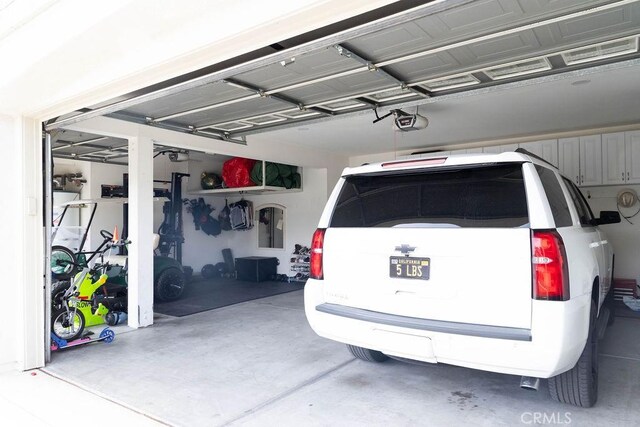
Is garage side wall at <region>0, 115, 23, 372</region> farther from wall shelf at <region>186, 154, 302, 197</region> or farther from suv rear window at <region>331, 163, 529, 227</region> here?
wall shelf at <region>186, 154, 302, 197</region>

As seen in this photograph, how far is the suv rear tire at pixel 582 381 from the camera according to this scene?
2693 millimetres

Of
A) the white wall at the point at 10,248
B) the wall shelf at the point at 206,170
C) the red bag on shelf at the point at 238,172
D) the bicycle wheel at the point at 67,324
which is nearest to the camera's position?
the white wall at the point at 10,248

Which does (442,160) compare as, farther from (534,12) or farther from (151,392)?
(151,392)

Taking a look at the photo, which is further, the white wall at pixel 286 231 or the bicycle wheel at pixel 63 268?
the white wall at pixel 286 231

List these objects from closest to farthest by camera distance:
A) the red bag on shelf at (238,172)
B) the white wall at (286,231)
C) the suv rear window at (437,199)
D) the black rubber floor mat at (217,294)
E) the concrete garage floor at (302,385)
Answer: the suv rear window at (437,199) → the concrete garage floor at (302,385) → the black rubber floor mat at (217,294) → the red bag on shelf at (238,172) → the white wall at (286,231)

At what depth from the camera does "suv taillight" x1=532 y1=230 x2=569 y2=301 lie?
220 cm

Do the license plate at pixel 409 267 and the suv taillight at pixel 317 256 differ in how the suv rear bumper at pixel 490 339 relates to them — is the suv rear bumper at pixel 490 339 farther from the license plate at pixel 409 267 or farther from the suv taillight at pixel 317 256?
the suv taillight at pixel 317 256

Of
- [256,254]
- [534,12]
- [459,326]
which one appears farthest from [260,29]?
[256,254]

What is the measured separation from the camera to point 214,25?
7.73 feet

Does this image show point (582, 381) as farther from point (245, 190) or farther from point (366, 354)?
point (245, 190)

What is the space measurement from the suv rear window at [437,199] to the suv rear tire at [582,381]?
98 centimetres

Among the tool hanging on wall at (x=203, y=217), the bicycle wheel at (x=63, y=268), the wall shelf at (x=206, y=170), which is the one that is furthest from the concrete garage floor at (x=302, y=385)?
the tool hanging on wall at (x=203, y=217)

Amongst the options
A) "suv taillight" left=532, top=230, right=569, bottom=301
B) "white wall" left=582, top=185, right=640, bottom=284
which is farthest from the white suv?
"white wall" left=582, top=185, right=640, bottom=284

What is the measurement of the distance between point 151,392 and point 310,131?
4.35 meters
